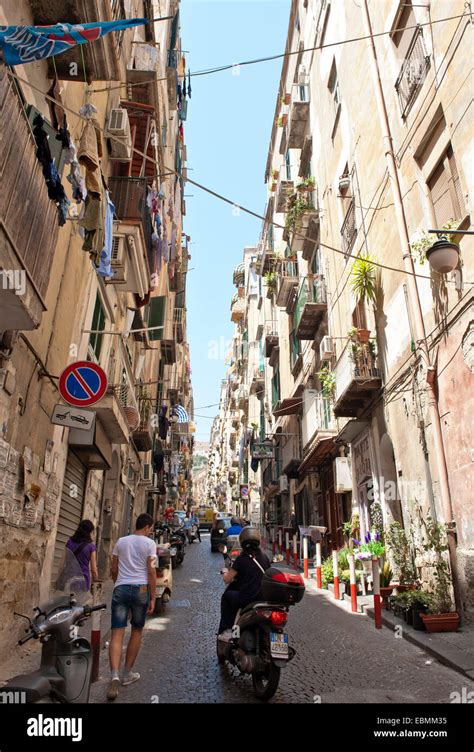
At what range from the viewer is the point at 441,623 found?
7.06 metres

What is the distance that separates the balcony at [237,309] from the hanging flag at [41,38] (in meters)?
54.4

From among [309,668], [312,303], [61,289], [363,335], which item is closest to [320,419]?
[312,303]

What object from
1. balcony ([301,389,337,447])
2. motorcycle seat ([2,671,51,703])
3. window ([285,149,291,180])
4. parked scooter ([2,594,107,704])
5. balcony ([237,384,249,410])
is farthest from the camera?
balcony ([237,384,249,410])

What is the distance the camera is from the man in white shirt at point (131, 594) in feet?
16.6

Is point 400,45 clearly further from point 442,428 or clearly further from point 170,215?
point 170,215

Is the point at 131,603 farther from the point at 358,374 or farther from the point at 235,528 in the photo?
the point at 235,528

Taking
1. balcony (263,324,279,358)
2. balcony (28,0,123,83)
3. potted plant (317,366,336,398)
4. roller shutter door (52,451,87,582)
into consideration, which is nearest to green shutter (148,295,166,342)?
potted plant (317,366,336,398)

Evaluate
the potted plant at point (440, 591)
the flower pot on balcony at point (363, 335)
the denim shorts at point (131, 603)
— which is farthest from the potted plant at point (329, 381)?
the denim shorts at point (131, 603)

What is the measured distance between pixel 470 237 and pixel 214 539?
2042 centimetres

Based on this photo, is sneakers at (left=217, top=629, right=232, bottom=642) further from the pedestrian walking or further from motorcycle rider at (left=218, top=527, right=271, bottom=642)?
the pedestrian walking

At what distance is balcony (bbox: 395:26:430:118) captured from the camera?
1025cm

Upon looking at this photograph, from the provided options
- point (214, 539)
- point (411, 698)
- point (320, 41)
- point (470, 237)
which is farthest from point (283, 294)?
point (411, 698)

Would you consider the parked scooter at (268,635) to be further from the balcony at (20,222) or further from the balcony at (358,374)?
the balcony at (358,374)

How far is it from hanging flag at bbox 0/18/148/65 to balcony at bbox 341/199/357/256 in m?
10.6
